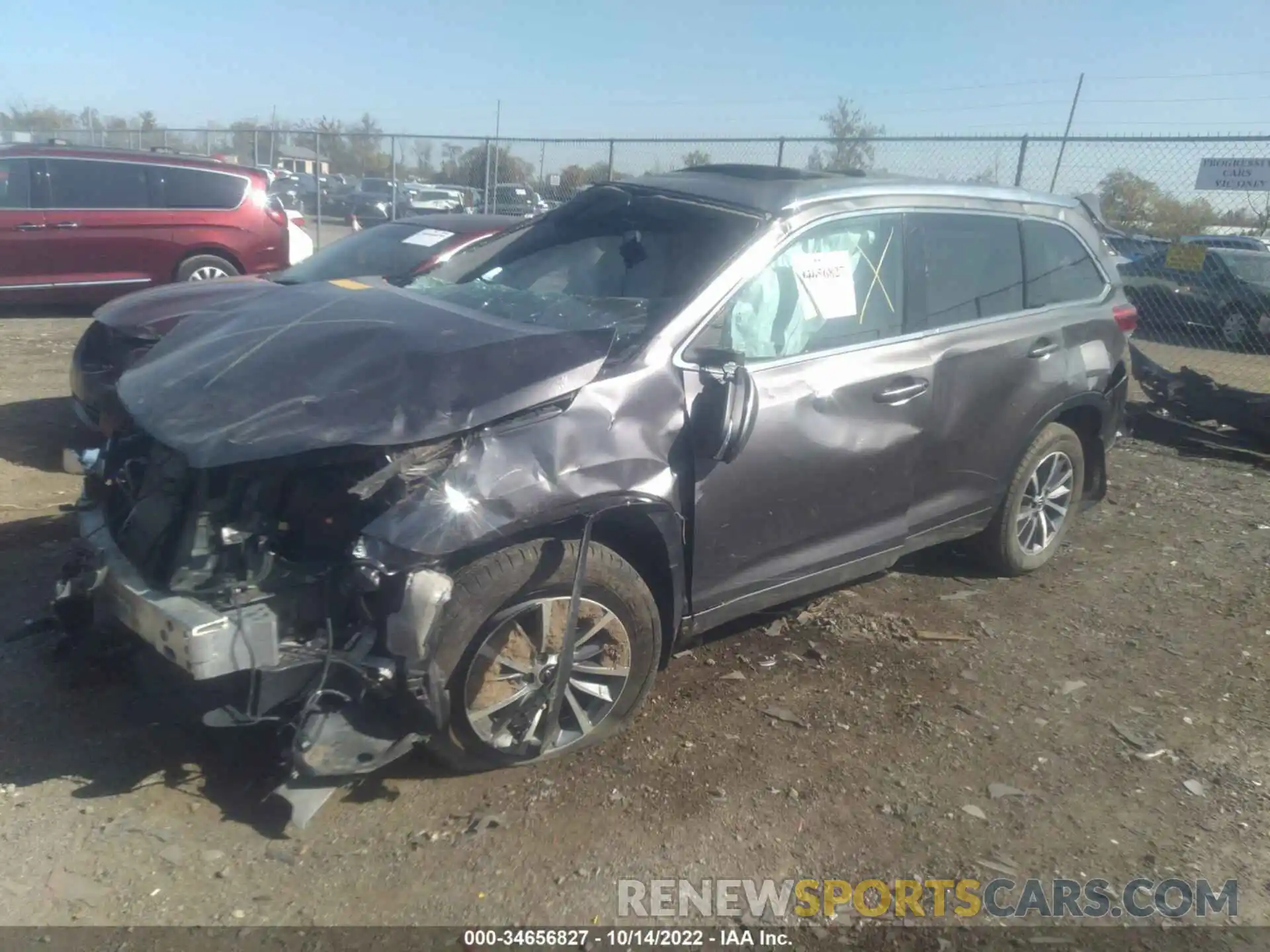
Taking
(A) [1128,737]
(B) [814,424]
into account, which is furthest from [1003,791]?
(B) [814,424]

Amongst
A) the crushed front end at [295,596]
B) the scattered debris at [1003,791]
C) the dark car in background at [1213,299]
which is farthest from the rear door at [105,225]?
the dark car in background at [1213,299]

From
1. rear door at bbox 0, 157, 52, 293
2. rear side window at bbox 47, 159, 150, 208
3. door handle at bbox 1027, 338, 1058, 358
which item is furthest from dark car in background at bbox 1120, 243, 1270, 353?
rear door at bbox 0, 157, 52, 293

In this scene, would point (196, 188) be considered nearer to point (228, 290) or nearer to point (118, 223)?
point (118, 223)

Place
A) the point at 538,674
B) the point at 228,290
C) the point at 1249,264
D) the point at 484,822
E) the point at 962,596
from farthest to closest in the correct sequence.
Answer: the point at 1249,264
the point at 228,290
the point at 962,596
the point at 538,674
the point at 484,822

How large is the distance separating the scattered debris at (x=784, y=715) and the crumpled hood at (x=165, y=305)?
3.53 metres

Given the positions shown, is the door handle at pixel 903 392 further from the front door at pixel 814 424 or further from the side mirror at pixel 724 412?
the side mirror at pixel 724 412

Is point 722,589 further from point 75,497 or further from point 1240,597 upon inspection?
point 75,497

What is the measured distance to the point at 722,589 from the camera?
3.69 m

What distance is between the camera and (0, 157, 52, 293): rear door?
10141mm

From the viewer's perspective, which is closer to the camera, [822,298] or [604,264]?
[822,298]

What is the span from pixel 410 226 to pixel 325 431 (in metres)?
4.64

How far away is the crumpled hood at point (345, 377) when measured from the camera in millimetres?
3006

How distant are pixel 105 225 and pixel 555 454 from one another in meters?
9.39

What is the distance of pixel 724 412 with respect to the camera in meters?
3.36
